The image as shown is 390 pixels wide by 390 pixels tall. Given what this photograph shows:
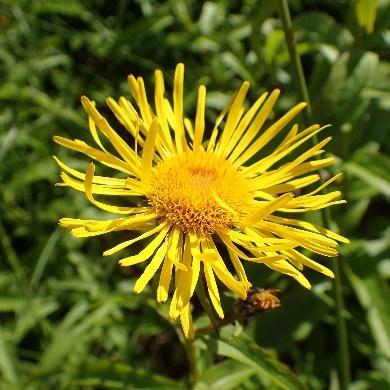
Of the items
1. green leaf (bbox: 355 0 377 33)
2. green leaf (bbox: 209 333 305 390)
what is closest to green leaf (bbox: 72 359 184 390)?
green leaf (bbox: 209 333 305 390)

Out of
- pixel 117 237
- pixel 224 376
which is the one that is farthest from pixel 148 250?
pixel 117 237

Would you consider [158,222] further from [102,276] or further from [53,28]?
[53,28]

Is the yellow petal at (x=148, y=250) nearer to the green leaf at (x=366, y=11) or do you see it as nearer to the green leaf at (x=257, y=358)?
the green leaf at (x=257, y=358)

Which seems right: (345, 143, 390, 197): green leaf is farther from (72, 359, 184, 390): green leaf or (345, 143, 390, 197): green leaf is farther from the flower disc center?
(72, 359, 184, 390): green leaf

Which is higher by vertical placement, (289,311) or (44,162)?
(44,162)

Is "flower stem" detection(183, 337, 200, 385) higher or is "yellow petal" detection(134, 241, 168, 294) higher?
"yellow petal" detection(134, 241, 168, 294)

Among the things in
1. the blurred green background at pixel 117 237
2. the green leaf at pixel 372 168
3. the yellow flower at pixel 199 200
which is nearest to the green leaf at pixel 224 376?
the blurred green background at pixel 117 237

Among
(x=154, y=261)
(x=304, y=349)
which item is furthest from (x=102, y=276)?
(x=154, y=261)
